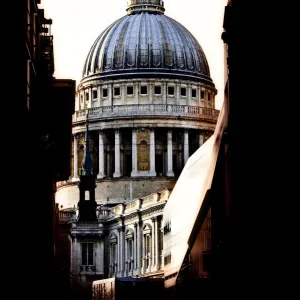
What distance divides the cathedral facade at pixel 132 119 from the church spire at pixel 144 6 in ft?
0.87

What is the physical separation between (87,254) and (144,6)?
35.9m

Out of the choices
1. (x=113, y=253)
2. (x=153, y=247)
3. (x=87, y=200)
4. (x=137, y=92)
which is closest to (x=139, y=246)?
(x=153, y=247)

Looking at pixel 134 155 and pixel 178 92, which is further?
pixel 178 92

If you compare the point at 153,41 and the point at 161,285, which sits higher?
the point at 153,41

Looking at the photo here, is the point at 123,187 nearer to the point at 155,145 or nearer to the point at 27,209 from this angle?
the point at 155,145

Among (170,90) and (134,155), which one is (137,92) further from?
(134,155)

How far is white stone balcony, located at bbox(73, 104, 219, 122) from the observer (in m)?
155

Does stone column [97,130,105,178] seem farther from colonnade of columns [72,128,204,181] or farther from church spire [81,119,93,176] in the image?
church spire [81,119,93,176]

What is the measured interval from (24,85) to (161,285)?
47601 millimetres

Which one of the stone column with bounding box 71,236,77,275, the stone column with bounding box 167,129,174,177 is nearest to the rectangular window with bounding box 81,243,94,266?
the stone column with bounding box 71,236,77,275

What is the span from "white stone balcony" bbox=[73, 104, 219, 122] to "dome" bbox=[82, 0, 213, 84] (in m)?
3.99

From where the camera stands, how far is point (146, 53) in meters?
160

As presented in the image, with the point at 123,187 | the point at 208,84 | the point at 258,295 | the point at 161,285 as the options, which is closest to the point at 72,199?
the point at 123,187

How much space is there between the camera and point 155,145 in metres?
156
